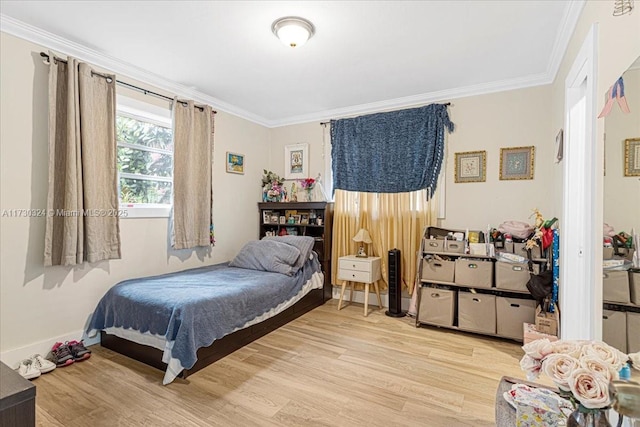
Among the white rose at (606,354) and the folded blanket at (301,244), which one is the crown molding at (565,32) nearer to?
the white rose at (606,354)

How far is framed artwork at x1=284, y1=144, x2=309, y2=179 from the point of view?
454cm

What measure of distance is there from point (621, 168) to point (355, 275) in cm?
279

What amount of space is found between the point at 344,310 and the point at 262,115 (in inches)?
116

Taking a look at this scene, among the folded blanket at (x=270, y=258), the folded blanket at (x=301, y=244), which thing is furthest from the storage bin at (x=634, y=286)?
the folded blanket at (x=301, y=244)

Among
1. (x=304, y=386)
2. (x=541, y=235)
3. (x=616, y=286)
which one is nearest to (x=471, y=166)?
(x=541, y=235)

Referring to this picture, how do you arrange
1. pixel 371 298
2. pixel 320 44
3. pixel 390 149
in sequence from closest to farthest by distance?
pixel 320 44
pixel 390 149
pixel 371 298

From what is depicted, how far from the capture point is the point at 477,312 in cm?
304

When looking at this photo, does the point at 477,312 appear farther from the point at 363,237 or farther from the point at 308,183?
the point at 308,183

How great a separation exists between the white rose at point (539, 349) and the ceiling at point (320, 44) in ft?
6.90

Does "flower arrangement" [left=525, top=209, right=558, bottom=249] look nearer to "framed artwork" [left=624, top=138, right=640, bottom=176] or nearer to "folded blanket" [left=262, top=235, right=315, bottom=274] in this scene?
"framed artwork" [left=624, top=138, right=640, bottom=176]

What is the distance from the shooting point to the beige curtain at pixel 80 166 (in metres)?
2.49

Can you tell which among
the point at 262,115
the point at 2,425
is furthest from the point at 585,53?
the point at 262,115

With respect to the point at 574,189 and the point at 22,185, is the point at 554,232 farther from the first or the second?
the point at 22,185

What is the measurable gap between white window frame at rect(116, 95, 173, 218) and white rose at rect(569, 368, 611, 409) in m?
3.41
